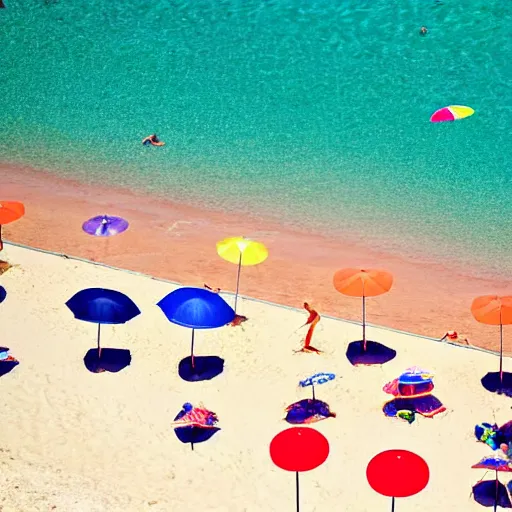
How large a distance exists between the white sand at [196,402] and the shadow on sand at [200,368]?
5.2 inches

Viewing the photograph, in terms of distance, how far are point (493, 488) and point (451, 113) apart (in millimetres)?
12921

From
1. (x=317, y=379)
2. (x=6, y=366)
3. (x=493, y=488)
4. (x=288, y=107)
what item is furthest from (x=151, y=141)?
(x=493, y=488)

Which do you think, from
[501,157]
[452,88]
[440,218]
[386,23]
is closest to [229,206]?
[440,218]

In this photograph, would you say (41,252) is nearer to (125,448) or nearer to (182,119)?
(125,448)

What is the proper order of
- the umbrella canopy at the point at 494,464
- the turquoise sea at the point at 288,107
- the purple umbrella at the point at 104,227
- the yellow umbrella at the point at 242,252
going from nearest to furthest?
the umbrella canopy at the point at 494,464 → the yellow umbrella at the point at 242,252 → the purple umbrella at the point at 104,227 → the turquoise sea at the point at 288,107

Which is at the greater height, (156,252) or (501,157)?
(501,157)

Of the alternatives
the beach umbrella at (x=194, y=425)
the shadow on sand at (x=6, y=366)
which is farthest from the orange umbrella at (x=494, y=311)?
the shadow on sand at (x=6, y=366)

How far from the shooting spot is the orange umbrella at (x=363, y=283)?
1452 centimetres

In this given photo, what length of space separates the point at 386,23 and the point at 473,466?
2045 centimetres

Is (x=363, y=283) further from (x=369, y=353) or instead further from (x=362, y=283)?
(x=369, y=353)

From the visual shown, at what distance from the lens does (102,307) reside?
542 inches

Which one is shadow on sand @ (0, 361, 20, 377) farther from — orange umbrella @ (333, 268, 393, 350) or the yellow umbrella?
orange umbrella @ (333, 268, 393, 350)

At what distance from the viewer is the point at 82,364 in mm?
14031

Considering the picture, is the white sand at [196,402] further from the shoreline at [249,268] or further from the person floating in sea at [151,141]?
the person floating in sea at [151,141]
